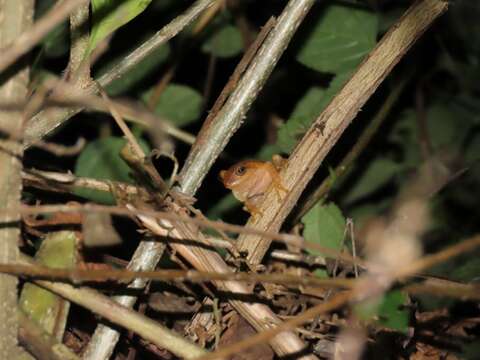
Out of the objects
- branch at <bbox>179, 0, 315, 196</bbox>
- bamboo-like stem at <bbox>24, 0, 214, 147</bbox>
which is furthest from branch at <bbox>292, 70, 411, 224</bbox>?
bamboo-like stem at <bbox>24, 0, 214, 147</bbox>

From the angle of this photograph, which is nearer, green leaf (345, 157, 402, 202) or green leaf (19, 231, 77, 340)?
green leaf (19, 231, 77, 340)

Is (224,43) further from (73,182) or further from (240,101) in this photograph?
(73,182)

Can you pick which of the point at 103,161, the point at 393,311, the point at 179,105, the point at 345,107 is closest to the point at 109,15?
the point at 345,107

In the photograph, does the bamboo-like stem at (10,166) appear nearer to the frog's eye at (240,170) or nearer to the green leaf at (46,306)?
the green leaf at (46,306)

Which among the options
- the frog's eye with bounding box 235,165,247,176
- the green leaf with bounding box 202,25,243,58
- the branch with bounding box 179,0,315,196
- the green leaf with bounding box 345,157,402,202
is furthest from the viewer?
the green leaf with bounding box 345,157,402,202

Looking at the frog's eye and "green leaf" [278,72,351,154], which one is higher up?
"green leaf" [278,72,351,154]

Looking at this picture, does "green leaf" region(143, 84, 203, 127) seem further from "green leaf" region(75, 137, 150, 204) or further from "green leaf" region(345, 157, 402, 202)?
"green leaf" region(345, 157, 402, 202)
